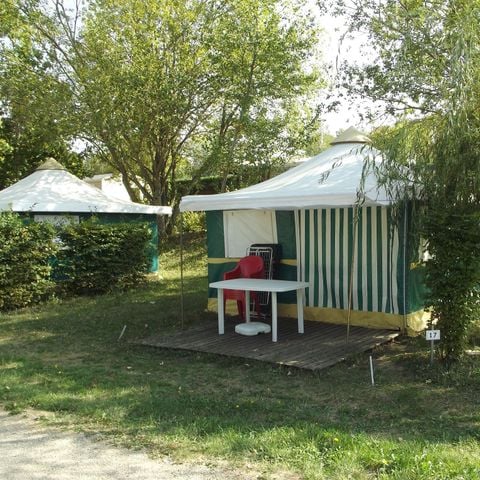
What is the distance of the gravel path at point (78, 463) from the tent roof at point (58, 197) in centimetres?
869

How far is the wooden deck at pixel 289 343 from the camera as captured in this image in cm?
617

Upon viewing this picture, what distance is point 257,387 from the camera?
532 centimetres

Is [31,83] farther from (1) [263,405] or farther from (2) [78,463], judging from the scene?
(2) [78,463]

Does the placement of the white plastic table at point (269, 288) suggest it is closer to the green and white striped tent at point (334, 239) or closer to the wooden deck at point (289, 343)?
the wooden deck at point (289, 343)

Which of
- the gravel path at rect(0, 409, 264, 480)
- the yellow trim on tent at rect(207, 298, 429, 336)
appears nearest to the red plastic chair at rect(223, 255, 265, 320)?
the yellow trim on tent at rect(207, 298, 429, 336)

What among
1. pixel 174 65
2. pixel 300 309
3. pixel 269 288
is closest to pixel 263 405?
pixel 269 288

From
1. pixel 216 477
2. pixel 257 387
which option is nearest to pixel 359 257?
pixel 257 387

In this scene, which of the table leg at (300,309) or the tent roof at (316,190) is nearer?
the tent roof at (316,190)

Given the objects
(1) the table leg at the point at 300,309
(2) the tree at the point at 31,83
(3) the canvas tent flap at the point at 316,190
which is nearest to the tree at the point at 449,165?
(3) the canvas tent flap at the point at 316,190

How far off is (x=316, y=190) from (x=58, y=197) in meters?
8.28

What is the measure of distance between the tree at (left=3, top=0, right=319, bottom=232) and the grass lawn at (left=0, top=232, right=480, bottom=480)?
9419 mm

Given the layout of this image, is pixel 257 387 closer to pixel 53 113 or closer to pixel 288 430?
pixel 288 430

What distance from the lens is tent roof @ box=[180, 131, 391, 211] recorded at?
629 cm

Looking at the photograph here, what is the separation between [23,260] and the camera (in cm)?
1006
